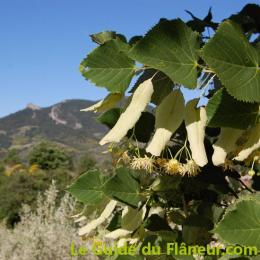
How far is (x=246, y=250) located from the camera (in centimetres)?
73

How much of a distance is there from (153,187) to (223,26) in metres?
0.35

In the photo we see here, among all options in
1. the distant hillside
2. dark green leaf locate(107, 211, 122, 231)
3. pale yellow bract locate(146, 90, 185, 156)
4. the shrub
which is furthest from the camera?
the distant hillside

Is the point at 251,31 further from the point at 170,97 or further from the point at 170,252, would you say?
the point at 170,252

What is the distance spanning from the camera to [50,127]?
386 ft

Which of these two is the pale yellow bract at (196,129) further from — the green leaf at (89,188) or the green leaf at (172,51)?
the green leaf at (89,188)

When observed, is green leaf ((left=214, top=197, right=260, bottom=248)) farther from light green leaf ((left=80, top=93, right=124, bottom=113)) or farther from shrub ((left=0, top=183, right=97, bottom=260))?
shrub ((left=0, top=183, right=97, bottom=260))

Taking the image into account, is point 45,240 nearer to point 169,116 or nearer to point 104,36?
point 104,36

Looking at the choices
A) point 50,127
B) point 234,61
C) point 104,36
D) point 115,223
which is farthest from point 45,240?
point 50,127

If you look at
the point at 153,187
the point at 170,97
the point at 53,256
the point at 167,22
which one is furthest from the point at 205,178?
the point at 53,256

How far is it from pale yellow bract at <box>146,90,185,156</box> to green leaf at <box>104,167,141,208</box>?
0.14 m

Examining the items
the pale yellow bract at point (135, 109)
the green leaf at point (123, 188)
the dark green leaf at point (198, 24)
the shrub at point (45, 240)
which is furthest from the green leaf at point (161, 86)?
the shrub at point (45, 240)

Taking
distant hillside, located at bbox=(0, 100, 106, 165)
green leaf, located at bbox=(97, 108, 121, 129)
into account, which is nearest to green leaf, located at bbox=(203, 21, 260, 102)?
green leaf, located at bbox=(97, 108, 121, 129)

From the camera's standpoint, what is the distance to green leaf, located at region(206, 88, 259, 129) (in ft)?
2.25

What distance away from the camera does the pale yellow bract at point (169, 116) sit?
723mm
